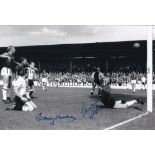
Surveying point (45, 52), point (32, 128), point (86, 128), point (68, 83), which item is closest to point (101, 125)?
point (86, 128)

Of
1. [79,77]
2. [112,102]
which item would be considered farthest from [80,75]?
[112,102]

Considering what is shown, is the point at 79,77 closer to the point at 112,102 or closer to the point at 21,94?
the point at 112,102

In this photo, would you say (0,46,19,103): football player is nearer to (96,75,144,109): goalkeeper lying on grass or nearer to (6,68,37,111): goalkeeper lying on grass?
(6,68,37,111): goalkeeper lying on grass

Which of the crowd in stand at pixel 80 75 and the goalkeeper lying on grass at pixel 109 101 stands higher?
the crowd in stand at pixel 80 75

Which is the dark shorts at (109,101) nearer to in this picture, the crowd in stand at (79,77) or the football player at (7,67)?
the football player at (7,67)

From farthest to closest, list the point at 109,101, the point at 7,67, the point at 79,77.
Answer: the point at 79,77, the point at 7,67, the point at 109,101

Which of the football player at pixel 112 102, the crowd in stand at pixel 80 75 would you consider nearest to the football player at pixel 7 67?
the football player at pixel 112 102

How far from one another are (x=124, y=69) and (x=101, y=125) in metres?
27.1

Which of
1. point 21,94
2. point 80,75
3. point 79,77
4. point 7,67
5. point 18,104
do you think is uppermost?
point 80,75

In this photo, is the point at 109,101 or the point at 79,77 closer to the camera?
the point at 109,101

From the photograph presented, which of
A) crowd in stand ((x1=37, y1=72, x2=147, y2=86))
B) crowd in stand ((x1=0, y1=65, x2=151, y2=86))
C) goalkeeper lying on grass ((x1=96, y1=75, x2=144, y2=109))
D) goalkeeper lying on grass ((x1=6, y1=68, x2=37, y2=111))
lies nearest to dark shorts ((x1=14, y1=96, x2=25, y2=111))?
goalkeeper lying on grass ((x1=6, y1=68, x2=37, y2=111))

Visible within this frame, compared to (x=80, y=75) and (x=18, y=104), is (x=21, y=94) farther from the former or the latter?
(x=80, y=75)

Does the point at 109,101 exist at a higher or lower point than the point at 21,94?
lower

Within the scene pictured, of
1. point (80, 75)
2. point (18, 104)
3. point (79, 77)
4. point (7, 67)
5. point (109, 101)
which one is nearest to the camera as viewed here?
point (18, 104)
